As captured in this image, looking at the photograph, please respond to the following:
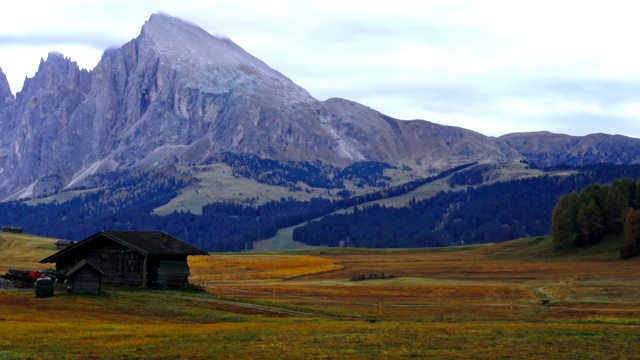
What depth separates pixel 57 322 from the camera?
152ft

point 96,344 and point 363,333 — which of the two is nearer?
point 96,344

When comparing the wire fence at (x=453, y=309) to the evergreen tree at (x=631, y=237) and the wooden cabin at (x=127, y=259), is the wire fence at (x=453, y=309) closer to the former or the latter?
the wooden cabin at (x=127, y=259)

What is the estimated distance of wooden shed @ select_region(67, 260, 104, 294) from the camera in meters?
60.2

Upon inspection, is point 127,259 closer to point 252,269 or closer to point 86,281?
point 86,281

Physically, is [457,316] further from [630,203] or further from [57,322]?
[630,203]

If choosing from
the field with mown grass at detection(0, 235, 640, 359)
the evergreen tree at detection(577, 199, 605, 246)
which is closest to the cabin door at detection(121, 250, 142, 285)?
the field with mown grass at detection(0, 235, 640, 359)

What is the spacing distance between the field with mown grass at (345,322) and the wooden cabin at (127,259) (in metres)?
2.70

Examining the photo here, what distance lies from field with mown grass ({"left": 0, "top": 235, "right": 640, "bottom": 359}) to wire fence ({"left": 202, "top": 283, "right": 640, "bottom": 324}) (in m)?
0.11

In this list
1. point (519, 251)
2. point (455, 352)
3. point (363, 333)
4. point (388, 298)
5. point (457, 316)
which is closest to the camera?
point (455, 352)

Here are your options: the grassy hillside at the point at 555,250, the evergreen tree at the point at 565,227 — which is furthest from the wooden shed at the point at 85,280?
the evergreen tree at the point at 565,227

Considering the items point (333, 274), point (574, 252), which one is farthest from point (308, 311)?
point (574, 252)

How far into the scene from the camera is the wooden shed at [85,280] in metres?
60.2

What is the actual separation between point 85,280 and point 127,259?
1241 cm

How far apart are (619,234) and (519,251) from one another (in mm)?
28247
